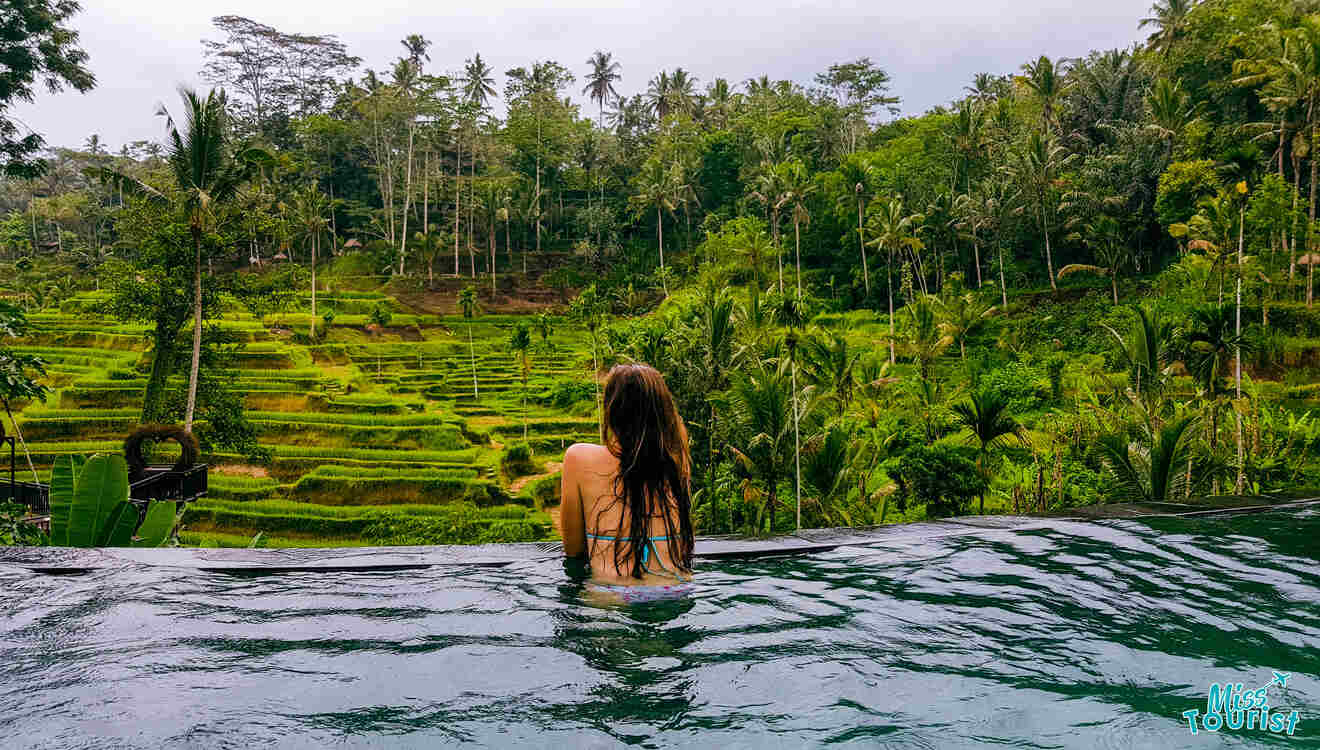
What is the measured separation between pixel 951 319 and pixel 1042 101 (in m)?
19.1

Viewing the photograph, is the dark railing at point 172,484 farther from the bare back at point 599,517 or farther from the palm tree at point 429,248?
the palm tree at point 429,248

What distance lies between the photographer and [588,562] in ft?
13.8

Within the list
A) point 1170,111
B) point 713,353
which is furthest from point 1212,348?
point 1170,111

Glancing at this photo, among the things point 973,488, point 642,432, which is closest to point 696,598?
point 642,432

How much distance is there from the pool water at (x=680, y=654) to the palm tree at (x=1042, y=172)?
36861 mm

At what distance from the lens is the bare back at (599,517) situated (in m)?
3.83

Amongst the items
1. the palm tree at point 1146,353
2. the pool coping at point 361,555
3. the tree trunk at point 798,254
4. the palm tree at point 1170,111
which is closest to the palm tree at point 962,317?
the tree trunk at point 798,254

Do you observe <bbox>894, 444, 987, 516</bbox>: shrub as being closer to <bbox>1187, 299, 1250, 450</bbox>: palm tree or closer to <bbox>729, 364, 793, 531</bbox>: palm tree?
<bbox>729, 364, 793, 531</bbox>: palm tree

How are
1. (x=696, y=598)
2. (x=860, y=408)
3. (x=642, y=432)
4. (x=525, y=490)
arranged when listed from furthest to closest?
1. (x=860, y=408)
2. (x=525, y=490)
3. (x=696, y=598)
4. (x=642, y=432)

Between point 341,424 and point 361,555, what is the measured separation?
819 inches

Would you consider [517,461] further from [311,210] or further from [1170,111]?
[311,210]

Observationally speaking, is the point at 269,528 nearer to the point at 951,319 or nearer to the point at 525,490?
the point at 525,490

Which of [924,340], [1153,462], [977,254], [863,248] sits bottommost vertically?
[1153,462]

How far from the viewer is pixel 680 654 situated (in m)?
3.40
